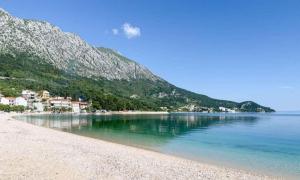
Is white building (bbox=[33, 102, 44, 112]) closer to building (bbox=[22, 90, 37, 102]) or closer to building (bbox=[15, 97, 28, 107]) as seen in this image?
building (bbox=[22, 90, 37, 102])

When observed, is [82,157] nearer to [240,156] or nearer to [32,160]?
[32,160]

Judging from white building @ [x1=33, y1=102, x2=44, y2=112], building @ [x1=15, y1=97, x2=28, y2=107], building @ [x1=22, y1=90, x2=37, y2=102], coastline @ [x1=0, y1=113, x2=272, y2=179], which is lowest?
coastline @ [x1=0, y1=113, x2=272, y2=179]

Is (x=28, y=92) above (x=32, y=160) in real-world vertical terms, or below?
above

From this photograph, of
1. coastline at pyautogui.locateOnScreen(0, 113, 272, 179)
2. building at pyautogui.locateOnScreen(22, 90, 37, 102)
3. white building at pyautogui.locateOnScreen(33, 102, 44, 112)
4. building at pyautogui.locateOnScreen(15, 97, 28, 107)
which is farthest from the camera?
building at pyautogui.locateOnScreen(22, 90, 37, 102)

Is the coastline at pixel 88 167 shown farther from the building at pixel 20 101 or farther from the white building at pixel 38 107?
the white building at pixel 38 107

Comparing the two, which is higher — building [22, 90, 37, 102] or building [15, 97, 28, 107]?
building [22, 90, 37, 102]

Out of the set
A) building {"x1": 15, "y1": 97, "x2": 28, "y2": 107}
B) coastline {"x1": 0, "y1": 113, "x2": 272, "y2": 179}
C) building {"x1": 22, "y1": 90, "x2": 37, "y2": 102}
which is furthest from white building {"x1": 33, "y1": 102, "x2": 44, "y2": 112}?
coastline {"x1": 0, "y1": 113, "x2": 272, "y2": 179}

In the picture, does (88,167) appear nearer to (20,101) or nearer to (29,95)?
(20,101)

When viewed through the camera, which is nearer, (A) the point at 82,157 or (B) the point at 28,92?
(A) the point at 82,157

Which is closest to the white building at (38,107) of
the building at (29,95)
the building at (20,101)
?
the building at (29,95)

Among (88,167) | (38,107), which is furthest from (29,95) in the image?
(88,167)

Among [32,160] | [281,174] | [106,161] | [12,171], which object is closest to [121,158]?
[106,161]

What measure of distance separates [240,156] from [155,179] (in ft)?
63.7

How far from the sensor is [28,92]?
19100 centimetres
